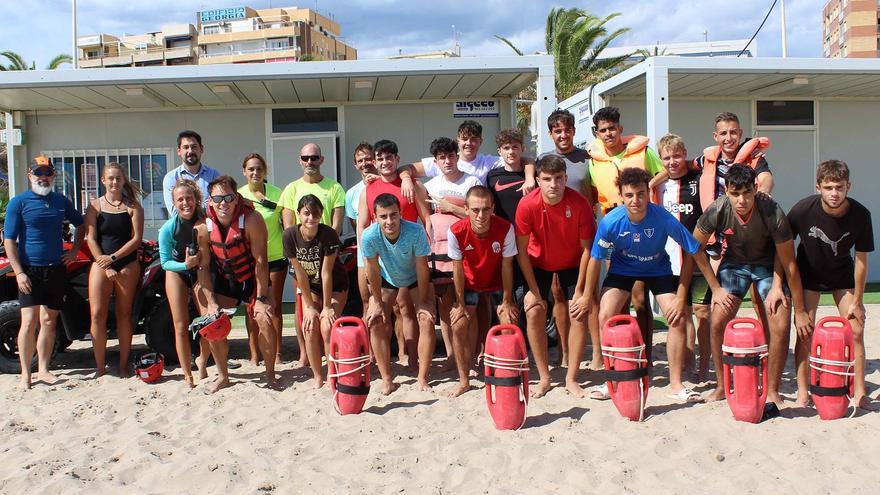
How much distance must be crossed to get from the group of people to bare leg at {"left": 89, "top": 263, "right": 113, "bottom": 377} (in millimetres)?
14

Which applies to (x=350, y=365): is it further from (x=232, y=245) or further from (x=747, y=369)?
(x=747, y=369)

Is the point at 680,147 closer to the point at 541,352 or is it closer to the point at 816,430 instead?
Result: the point at 541,352

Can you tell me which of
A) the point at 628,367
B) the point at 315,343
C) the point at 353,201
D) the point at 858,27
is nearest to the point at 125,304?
the point at 315,343

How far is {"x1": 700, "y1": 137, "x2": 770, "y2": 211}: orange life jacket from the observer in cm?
499

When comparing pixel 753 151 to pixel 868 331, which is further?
pixel 868 331

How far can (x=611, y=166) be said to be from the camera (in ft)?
17.4

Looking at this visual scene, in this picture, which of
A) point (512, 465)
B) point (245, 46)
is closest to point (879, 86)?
point (512, 465)

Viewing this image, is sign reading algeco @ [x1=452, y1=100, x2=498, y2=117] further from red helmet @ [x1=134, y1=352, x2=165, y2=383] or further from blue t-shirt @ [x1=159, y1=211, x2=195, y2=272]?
red helmet @ [x1=134, y1=352, x2=165, y2=383]

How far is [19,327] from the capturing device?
5680mm

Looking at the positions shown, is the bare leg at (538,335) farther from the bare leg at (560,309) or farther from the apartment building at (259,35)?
the apartment building at (259,35)

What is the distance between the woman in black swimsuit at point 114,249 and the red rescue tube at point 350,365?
6.70 feet

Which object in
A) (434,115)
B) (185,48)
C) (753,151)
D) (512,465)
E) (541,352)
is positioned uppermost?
(185,48)

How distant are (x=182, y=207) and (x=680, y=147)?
3791mm

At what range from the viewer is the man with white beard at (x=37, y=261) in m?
5.29
